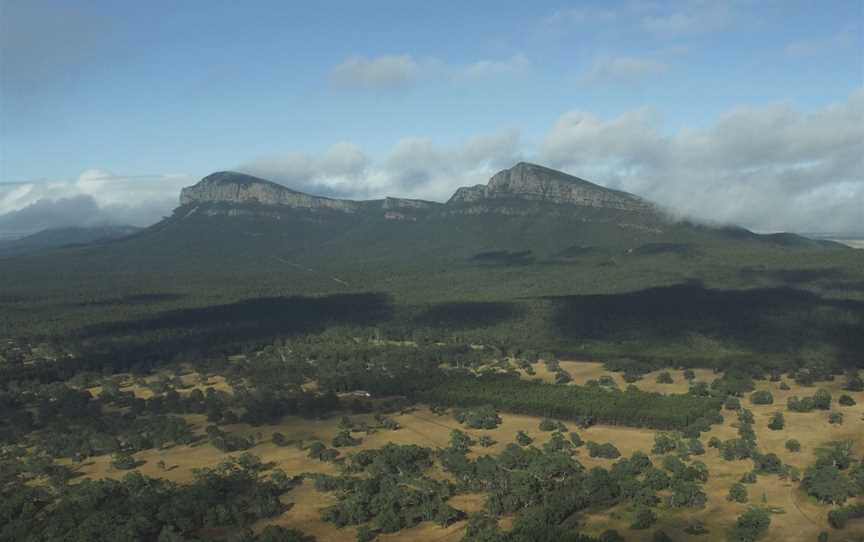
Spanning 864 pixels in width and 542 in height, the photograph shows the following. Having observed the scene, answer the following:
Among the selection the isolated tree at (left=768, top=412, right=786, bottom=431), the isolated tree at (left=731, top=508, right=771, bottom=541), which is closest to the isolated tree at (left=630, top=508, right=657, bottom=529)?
the isolated tree at (left=731, top=508, right=771, bottom=541)

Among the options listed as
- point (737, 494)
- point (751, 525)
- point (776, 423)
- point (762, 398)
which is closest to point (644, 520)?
point (751, 525)

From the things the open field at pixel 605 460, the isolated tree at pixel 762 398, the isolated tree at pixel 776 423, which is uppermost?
the isolated tree at pixel 762 398

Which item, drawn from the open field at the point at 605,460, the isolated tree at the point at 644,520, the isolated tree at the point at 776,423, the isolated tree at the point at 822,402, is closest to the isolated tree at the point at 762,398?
the open field at the point at 605,460

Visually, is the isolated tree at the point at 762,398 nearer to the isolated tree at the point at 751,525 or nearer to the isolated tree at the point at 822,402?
the isolated tree at the point at 822,402

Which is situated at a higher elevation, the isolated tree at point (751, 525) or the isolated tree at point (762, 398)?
the isolated tree at point (762, 398)

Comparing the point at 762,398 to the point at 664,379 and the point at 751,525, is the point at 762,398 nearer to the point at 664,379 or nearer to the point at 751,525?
the point at 664,379

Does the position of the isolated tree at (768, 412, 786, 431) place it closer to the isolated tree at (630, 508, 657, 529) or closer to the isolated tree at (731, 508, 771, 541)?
the isolated tree at (731, 508, 771, 541)

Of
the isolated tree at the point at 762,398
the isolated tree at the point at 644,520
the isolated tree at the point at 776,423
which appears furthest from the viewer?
the isolated tree at the point at 762,398

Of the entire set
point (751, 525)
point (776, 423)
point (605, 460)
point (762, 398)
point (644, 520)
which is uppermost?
point (762, 398)
